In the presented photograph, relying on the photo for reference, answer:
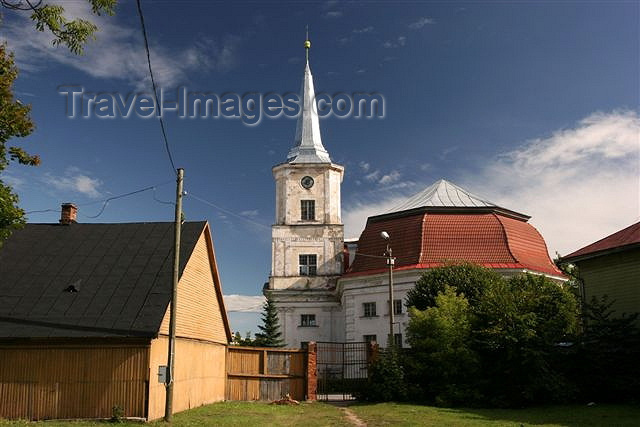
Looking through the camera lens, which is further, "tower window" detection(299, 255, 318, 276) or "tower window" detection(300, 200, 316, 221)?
"tower window" detection(300, 200, 316, 221)

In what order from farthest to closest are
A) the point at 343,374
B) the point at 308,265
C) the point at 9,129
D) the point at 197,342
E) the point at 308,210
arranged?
the point at 308,210
the point at 308,265
the point at 343,374
the point at 197,342
the point at 9,129

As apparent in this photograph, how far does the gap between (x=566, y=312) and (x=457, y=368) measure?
4623 mm

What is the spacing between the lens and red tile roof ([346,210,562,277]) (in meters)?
35.4

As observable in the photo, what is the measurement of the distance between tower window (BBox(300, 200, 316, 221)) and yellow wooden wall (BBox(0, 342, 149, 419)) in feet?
92.6

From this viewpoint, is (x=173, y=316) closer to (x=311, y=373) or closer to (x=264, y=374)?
(x=264, y=374)

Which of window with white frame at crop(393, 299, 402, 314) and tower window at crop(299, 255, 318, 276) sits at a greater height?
tower window at crop(299, 255, 318, 276)

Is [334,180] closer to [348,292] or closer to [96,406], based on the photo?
[348,292]

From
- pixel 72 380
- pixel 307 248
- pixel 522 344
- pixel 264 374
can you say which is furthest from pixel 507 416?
pixel 307 248

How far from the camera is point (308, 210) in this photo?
44.6 metres

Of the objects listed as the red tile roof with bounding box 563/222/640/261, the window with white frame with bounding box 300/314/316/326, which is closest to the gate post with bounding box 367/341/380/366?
the red tile roof with bounding box 563/222/640/261

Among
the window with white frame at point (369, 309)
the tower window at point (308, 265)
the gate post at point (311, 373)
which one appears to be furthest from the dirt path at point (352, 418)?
the tower window at point (308, 265)

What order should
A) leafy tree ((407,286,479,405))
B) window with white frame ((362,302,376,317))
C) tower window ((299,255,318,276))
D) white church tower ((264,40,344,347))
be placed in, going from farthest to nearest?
tower window ((299,255,318,276)), white church tower ((264,40,344,347)), window with white frame ((362,302,376,317)), leafy tree ((407,286,479,405))

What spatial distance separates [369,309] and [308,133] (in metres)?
15.9

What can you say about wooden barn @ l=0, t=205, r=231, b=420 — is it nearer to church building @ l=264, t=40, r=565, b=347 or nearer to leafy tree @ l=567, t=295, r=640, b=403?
leafy tree @ l=567, t=295, r=640, b=403
